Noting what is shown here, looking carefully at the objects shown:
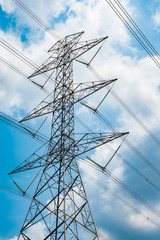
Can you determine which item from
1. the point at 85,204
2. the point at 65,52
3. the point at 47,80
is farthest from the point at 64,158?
the point at 65,52

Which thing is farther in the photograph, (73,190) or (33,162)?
(33,162)

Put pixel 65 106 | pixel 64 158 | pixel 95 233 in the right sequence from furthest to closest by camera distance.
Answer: pixel 65 106 < pixel 64 158 < pixel 95 233

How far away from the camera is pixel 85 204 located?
1087 cm

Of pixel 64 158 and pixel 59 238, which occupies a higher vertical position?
pixel 64 158

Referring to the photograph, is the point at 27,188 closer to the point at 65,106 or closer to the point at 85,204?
the point at 85,204

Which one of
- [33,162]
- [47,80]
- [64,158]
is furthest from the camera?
[47,80]

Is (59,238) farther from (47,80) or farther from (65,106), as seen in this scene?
(47,80)

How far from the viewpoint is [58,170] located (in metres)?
11.5

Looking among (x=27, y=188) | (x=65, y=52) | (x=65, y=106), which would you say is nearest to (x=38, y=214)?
(x=27, y=188)

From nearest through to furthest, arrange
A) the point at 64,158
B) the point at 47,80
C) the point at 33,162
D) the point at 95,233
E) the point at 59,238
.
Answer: the point at 59,238 → the point at 95,233 → the point at 64,158 → the point at 33,162 → the point at 47,80

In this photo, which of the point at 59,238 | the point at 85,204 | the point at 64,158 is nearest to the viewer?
the point at 59,238

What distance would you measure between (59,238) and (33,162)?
494cm

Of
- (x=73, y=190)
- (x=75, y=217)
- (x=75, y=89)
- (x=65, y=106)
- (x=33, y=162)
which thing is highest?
(x=75, y=89)

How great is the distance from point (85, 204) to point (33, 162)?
416 cm
